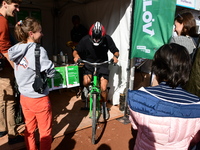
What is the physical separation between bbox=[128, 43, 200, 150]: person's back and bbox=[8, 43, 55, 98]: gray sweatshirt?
112 centimetres

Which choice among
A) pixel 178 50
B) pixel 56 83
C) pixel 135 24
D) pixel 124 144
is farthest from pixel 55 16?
pixel 178 50

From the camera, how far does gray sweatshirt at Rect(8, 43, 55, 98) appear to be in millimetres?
1831

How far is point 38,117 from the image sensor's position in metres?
1.98

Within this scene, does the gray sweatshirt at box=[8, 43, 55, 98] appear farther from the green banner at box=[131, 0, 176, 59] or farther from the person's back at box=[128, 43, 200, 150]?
Answer: the green banner at box=[131, 0, 176, 59]

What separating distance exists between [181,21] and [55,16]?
609cm

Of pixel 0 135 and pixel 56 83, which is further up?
pixel 56 83

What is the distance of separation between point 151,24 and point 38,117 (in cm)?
249

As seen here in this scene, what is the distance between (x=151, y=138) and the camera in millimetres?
1213

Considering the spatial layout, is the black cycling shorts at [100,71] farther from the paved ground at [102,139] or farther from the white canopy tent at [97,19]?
the paved ground at [102,139]

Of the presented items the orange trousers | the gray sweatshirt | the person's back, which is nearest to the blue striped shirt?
the person's back

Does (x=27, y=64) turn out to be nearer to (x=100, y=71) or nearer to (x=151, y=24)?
(x=100, y=71)

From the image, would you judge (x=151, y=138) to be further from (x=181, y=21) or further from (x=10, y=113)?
(x=10, y=113)

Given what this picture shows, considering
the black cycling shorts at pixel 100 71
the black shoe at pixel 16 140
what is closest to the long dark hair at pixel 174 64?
the black cycling shorts at pixel 100 71

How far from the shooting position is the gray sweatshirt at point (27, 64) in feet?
6.01
